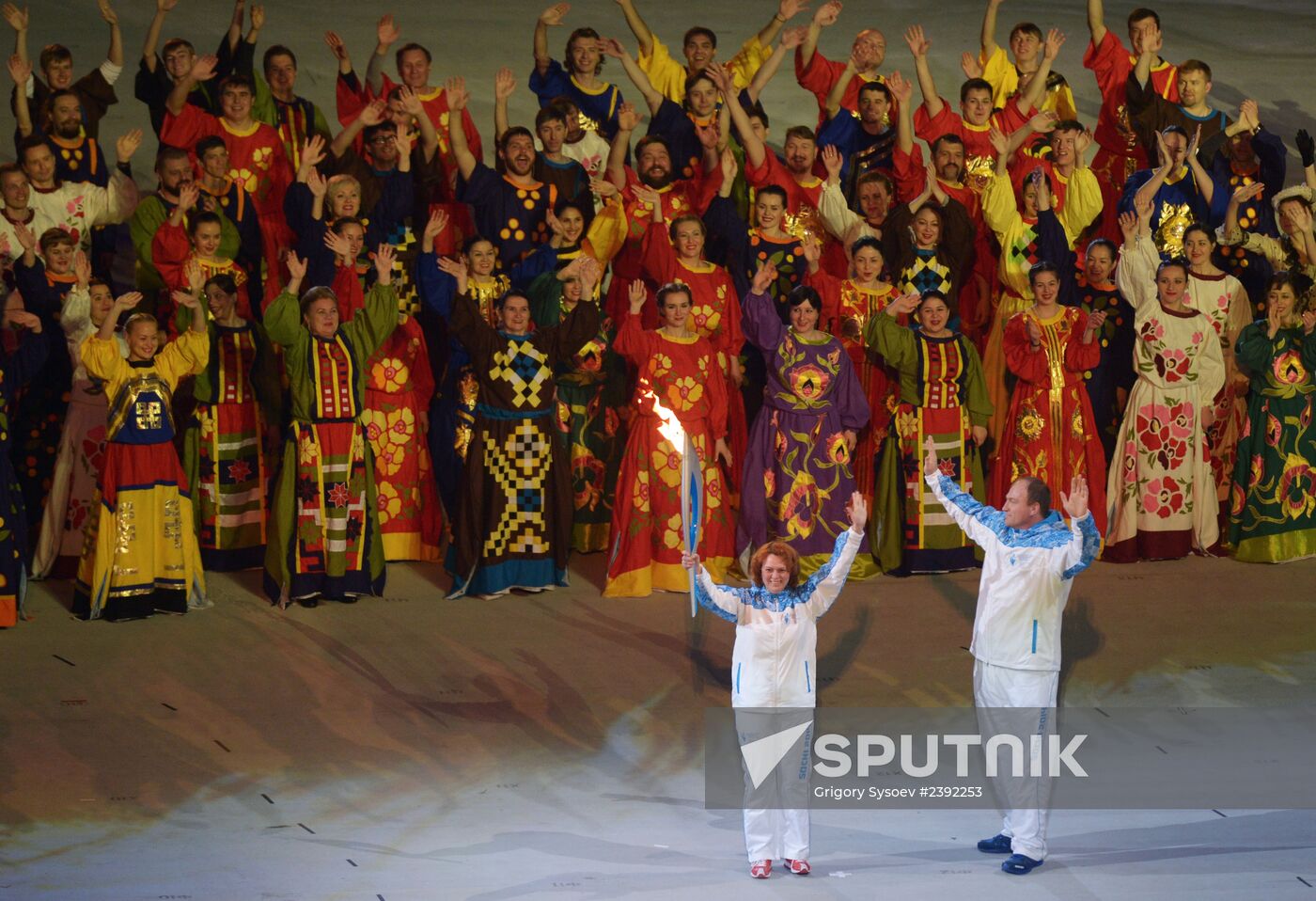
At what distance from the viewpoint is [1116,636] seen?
855cm

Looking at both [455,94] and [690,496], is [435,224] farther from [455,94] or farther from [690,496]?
[690,496]

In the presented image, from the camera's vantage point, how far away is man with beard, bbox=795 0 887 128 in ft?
35.1

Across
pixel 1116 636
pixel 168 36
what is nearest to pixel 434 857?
pixel 1116 636

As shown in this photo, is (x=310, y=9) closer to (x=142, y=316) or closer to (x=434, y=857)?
(x=142, y=316)

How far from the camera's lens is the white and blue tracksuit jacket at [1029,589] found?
20.9 ft

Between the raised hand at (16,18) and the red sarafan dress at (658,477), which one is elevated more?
the raised hand at (16,18)

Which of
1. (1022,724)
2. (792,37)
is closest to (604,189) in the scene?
(792,37)

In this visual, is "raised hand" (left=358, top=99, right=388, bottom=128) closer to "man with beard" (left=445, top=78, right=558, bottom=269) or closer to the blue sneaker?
"man with beard" (left=445, top=78, right=558, bottom=269)

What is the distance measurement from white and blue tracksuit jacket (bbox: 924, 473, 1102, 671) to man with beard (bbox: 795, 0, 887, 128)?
476 cm

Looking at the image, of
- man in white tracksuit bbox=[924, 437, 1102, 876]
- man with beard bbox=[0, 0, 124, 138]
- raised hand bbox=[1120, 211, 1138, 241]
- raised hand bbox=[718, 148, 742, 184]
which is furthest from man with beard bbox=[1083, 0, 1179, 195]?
man with beard bbox=[0, 0, 124, 138]

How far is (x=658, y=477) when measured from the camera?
9.28 m

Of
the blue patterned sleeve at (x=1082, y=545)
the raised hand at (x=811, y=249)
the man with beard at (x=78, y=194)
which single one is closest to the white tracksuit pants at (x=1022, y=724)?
the blue patterned sleeve at (x=1082, y=545)

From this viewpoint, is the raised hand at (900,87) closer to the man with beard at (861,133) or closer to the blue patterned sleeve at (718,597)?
the man with beard at (861,133)

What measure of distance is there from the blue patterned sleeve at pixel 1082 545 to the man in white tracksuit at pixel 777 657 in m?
0.66
